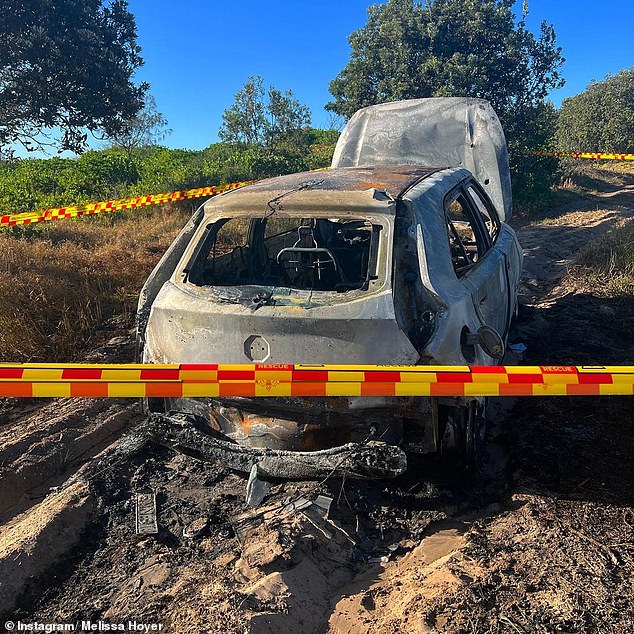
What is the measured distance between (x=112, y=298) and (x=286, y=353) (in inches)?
173

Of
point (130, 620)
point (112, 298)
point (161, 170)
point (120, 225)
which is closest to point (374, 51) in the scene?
point (161, 170)

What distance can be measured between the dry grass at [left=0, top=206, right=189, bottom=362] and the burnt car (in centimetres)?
239

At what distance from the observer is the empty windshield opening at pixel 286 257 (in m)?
3.31

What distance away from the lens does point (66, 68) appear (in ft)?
33.6

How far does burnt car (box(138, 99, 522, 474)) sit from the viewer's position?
2.79 meters

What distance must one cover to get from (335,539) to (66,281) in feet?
15.8

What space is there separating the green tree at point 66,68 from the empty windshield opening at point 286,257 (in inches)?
296

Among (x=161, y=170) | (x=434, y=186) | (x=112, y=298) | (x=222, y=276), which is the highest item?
(x=161, y=170)

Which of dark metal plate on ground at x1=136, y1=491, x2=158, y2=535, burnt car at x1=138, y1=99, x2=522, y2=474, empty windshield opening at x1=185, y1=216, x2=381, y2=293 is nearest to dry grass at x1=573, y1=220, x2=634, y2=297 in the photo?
burnt car at x1=138, y1=99, x2=522, y2=474

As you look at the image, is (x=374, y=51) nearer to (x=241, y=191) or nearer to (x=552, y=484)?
(x=241, y=191)

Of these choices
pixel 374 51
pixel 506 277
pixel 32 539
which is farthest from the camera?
pixel 374 51

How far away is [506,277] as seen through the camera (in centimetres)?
426

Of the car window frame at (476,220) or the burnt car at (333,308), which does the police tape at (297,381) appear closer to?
the burnt car at (333,308)

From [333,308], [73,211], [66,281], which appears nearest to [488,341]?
[333,308]
